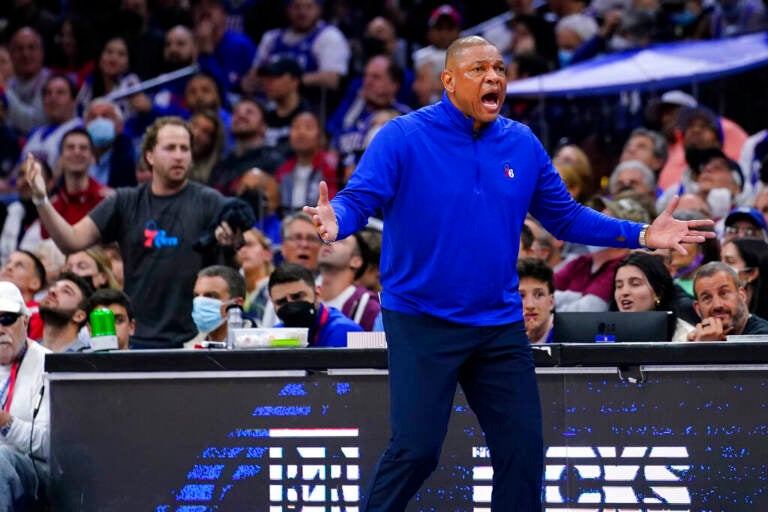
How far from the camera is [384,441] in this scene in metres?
5.97

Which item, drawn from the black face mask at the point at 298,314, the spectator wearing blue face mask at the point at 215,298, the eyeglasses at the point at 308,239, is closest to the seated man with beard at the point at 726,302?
the black face mask at the point at 298,314

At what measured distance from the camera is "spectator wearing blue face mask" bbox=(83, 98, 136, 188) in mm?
12148

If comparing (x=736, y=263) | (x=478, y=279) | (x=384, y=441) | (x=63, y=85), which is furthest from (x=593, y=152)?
(x=478, y=279)

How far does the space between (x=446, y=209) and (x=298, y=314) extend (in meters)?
2.13

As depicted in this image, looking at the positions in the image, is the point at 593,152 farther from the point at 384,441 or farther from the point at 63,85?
→ the point at 384,441

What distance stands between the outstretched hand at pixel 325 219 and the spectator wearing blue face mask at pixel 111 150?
756 centimetres

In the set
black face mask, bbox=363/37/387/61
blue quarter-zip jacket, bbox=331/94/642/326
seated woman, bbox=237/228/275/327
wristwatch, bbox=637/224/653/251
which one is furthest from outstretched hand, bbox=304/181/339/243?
black face mask, bbox=363/37/387/61

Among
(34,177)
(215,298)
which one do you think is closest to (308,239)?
(215,298)

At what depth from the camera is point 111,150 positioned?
12.4 metres

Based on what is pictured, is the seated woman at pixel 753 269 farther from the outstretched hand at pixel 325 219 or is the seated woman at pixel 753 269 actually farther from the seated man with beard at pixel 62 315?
the seated man with beard at pixel 62 315

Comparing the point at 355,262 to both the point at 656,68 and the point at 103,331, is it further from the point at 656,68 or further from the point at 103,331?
the point at 656,68

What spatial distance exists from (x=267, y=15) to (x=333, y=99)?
236cm

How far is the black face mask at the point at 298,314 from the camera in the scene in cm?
694

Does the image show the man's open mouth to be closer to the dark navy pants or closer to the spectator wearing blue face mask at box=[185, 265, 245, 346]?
the dark navy pants
